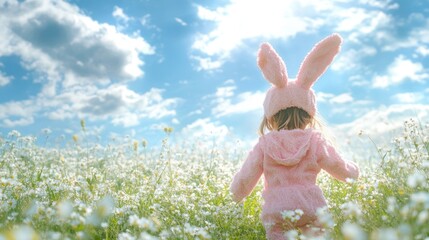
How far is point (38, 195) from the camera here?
207 inches

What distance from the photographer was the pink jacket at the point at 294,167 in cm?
471

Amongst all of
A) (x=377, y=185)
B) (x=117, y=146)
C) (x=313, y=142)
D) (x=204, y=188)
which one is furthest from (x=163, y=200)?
(x=117, y=146)

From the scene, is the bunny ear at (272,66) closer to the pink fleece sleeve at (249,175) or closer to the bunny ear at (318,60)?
the bunny ear at (318,60)

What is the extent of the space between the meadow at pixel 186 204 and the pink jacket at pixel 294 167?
0.23 m

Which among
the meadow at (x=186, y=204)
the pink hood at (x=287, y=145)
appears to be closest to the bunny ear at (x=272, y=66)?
the pink hood at (x=287, y=145)

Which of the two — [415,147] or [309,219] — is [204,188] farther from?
[415,147]

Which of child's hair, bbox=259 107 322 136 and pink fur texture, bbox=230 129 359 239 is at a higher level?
child's hair, bbox=259 107 322 136

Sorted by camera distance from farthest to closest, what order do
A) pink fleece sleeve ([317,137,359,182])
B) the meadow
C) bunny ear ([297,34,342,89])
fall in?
bunny ear ([297,34,342,89]), pink fleece sleeve ([317,137,359,182]), the meadow

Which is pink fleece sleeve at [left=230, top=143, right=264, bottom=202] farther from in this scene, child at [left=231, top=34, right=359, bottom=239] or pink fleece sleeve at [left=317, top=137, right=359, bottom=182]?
pink fleece sleeve at [left=317, top=137, right=359, bottom=182]

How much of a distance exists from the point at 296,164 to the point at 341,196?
1639 millimetres

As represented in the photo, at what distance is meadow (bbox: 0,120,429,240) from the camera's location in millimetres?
3191

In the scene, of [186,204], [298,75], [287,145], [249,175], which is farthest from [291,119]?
[186,204]

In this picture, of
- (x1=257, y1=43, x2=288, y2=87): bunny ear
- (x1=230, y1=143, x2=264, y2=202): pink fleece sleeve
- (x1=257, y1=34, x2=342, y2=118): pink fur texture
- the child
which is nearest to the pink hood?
the child

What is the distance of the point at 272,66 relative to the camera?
5.11 meters
